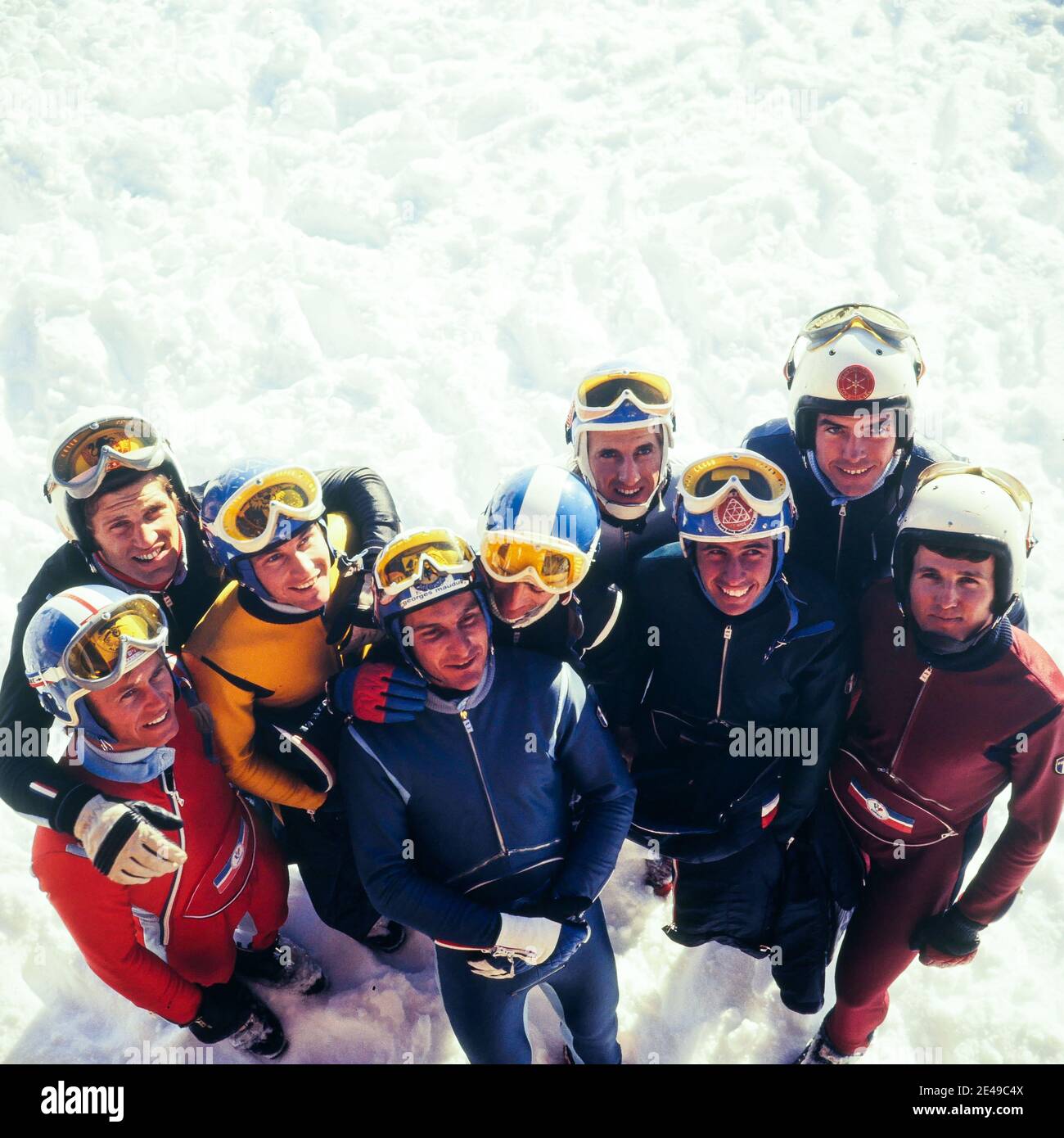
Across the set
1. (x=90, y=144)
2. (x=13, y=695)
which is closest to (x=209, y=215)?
(x=90, y=144)

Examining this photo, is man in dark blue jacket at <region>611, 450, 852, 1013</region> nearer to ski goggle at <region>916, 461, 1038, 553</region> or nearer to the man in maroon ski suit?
the man in maroon ski suit

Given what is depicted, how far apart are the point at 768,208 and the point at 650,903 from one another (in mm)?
6595

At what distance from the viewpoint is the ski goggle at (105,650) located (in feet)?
10.5

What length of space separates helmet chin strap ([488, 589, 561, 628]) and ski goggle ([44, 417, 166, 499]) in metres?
1.72

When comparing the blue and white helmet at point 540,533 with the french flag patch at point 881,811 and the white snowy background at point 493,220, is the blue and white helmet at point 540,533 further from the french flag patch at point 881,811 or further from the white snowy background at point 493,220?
the white snowy background at point 493,220

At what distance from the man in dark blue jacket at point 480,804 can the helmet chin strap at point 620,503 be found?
1.09 m

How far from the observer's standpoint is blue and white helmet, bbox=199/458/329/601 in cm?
360

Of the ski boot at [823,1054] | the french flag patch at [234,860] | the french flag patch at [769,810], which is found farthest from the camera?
the ski boot at [823,1054]

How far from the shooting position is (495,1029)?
12.3 feet

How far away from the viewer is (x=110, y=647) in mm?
3230

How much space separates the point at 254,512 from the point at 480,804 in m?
1.57

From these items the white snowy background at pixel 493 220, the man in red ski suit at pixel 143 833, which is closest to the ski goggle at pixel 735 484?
the man in red ski suit at pixel 143 833

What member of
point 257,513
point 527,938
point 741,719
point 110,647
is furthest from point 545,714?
point 110,647

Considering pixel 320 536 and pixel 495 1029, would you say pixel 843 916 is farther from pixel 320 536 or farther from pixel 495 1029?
pixel 320 536
